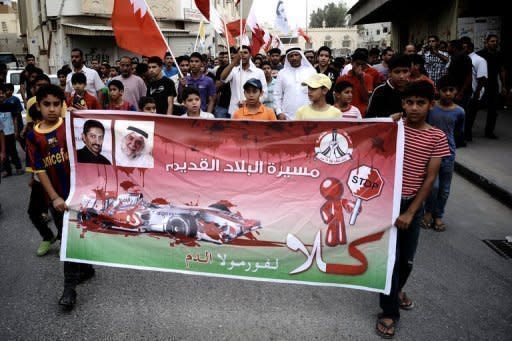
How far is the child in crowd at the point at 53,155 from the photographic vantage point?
11.7 feet

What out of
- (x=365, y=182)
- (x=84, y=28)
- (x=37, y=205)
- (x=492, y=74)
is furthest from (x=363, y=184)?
(x=84, y=28)

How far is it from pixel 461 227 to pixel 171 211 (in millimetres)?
3527

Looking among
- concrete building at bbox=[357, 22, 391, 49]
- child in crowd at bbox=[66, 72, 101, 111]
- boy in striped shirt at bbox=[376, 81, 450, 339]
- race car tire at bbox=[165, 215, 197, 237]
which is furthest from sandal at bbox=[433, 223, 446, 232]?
concrete building at bbox=[357, 22, 391, 49]

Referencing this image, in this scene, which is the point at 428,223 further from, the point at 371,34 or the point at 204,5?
the point at 371,34

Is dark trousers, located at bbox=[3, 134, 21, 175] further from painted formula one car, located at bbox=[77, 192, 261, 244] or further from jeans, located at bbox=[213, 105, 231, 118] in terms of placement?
painted formula one car, located at bbox=[77, 192, 261, 244]

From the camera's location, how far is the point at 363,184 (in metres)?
3.29

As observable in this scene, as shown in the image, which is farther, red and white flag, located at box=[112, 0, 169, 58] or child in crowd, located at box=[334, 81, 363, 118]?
red and white flag, located at box=[112, 0, 169, 58]

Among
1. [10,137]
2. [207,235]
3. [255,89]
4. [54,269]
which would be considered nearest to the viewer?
[207,235]

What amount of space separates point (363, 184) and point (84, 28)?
2387 centimetres

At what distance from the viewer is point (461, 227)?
5371mm

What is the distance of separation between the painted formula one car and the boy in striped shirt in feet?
3.37

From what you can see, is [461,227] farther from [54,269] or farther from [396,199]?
[54,269]

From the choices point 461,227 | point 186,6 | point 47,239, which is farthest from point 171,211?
point 186,6

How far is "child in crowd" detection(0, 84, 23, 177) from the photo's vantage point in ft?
26.1
